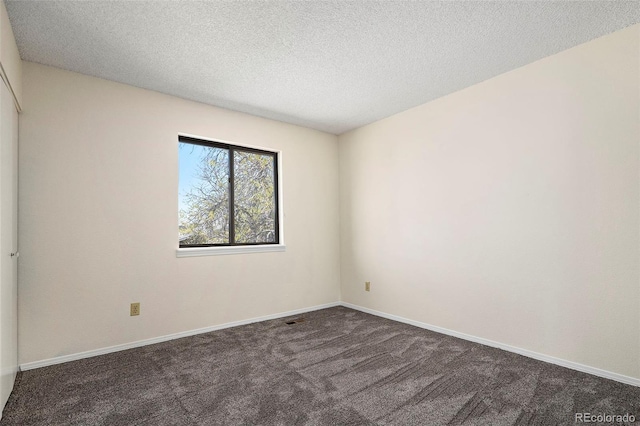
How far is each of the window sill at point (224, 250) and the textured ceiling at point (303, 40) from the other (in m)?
1.56

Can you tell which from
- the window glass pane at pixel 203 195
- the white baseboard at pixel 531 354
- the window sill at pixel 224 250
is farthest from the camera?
the window glass pane at pixel 203 195

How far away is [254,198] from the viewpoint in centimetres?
396

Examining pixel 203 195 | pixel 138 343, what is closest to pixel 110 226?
pixel 203 195

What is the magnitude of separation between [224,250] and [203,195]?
2.13ft

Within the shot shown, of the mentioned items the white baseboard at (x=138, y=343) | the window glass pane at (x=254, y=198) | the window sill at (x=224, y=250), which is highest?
the window glass pane at (x=254, y=198)

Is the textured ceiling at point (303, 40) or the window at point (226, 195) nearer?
the textured ceiling at point (303, 40)

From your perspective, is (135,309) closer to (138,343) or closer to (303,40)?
(138,343)

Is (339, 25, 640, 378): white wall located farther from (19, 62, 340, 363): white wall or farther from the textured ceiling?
(19, 62, 340, 363): white wall

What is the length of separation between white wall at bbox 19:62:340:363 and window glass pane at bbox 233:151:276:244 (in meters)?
0.24

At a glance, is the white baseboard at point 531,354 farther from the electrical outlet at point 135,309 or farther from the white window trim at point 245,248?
the electrical outlet at point 135,309

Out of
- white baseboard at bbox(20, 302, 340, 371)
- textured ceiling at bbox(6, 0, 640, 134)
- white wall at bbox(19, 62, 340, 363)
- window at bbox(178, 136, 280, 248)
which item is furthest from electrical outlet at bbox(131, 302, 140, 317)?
textured ceiling at bbox(6, 0, 640, 134)

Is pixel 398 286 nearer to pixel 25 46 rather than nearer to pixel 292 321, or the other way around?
pixel 292 321

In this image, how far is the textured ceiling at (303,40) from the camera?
79.4 inches

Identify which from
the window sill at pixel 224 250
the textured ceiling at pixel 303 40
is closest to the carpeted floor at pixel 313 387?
the window sill at pixel 224 250
